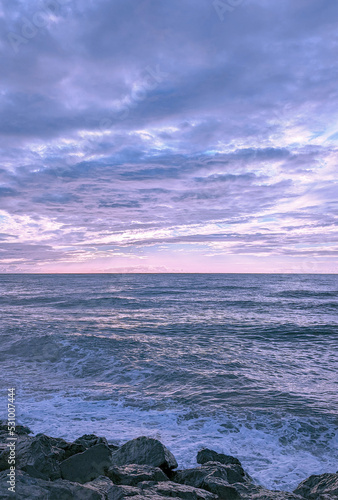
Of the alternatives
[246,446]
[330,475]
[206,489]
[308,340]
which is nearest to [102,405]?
[246,446]

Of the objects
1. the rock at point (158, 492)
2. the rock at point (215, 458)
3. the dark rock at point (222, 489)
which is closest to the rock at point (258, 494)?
the dark rock at point (222, 489)

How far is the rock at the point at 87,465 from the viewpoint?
17.8 feet

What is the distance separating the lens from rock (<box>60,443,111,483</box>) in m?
5.43

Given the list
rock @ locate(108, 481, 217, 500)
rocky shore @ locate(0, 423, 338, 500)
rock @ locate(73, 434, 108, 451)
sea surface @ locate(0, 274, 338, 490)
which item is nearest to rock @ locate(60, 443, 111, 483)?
rocky shore @ locate(0, 423, 338, 500)

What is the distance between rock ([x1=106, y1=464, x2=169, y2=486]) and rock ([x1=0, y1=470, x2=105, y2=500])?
37.3 inches

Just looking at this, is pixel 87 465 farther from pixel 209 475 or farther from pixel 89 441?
pixel 209 475

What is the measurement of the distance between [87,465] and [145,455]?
1.12 metres

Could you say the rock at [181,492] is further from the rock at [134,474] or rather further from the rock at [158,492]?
the rock at [134,474]

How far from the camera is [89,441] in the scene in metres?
6.73

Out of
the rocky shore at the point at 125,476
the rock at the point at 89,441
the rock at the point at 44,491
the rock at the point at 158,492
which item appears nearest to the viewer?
the rock at the point at 44,491

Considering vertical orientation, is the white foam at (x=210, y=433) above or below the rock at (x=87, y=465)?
below

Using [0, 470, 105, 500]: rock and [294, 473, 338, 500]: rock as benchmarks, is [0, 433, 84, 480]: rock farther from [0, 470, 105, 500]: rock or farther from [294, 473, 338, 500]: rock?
[294, 473, 338, 500]: rock

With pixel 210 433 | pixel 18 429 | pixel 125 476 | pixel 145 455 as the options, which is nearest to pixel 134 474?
pixel 125 476

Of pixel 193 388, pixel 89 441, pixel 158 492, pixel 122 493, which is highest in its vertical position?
pixel 122 493
